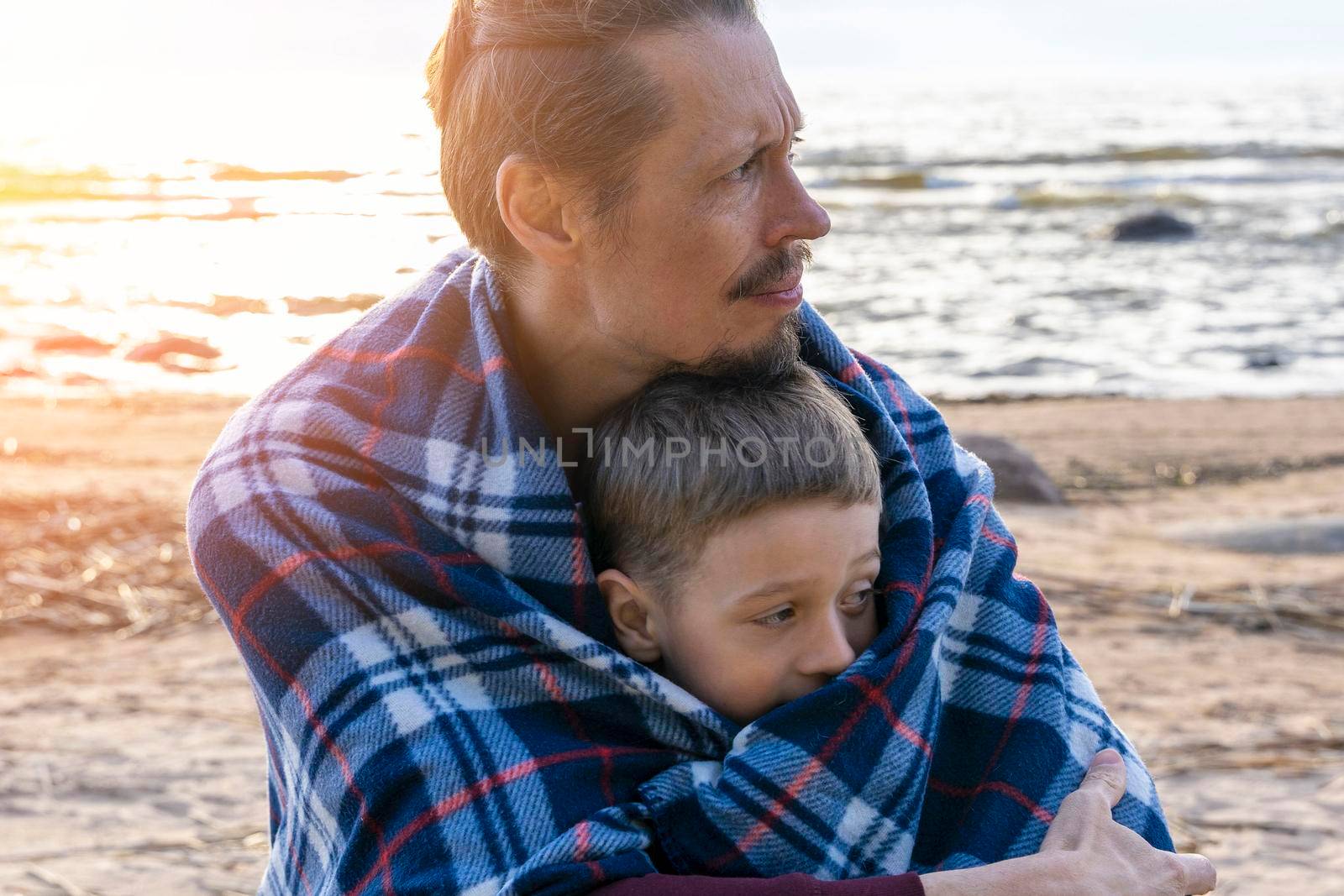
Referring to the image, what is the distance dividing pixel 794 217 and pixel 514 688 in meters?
0.77

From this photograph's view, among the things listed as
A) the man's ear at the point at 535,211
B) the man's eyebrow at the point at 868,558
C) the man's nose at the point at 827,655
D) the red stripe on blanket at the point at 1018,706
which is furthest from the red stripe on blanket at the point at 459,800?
the man's ear at the point at 535,211

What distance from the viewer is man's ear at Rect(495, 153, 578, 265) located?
1.98 m

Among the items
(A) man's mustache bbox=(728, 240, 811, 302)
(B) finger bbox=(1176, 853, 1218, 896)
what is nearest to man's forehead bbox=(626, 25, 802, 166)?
(A) man's mustache bbox=(728, 240, 811, 302)

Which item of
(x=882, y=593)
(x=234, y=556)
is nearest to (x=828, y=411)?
(x=882, y=593)

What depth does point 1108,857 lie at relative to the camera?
173cm

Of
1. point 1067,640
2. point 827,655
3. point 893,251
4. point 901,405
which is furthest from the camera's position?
point 893,251

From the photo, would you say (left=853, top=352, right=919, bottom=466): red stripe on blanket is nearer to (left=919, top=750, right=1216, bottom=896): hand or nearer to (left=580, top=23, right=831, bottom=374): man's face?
(left=580, top=23, right=831, bottom=374): man's face

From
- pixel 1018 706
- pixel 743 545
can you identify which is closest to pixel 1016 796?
pixel 1018 706

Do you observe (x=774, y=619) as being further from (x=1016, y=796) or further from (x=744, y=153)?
(x=744, y=153)

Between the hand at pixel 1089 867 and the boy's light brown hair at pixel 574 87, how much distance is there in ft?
3.28

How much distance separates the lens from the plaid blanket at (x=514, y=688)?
170cm

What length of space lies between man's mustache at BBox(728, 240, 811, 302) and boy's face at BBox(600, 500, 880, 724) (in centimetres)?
32

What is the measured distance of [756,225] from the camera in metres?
1.92

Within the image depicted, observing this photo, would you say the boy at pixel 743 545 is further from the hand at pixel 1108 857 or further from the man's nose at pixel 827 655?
the hand at pixel 1108 857
